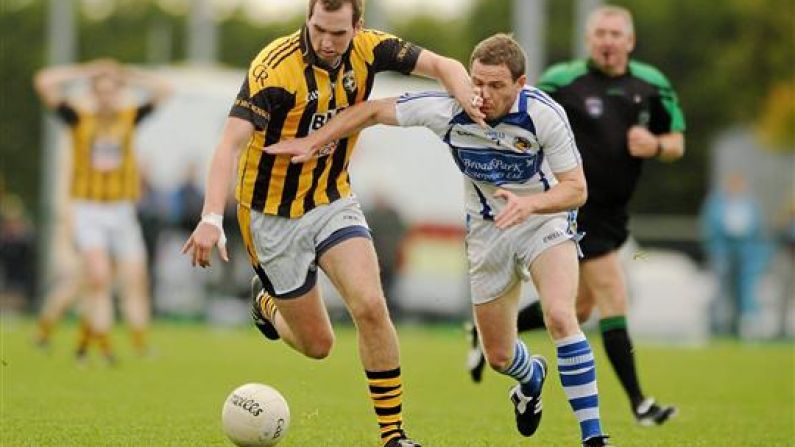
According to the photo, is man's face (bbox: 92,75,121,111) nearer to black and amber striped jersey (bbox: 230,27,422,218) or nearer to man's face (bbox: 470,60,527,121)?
black and amber striped jersey (bbox: 230,27,422,218)

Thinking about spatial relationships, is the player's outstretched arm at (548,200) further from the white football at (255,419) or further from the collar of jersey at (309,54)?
the white football at (255,419)

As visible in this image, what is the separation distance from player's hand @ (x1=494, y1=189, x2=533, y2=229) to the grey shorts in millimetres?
1005

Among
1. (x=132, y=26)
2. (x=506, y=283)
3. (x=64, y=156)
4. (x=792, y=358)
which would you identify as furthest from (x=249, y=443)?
(x=132, y=26)

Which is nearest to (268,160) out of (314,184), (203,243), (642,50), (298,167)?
(298,167)

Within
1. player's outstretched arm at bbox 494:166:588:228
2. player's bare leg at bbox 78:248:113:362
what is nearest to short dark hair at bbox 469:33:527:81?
player's outstretched arm at bbox 494:166:588:228

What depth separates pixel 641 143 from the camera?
11.0 meters

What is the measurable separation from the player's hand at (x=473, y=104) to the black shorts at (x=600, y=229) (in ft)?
9.50

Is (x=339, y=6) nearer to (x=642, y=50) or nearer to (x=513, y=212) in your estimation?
(x=513, y=212)

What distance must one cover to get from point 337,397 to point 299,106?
461cm

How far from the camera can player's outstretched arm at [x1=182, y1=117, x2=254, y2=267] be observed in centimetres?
772

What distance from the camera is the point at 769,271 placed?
24719mm

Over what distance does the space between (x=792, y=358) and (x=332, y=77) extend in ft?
40.3

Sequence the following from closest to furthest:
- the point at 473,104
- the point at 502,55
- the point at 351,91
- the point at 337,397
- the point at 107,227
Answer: the point at 502,55 → the point at 473,104 → the point at 351,91 → the point at 337,397 → the point at 107,227

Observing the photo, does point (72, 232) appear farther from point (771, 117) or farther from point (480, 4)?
point (480, 4)
